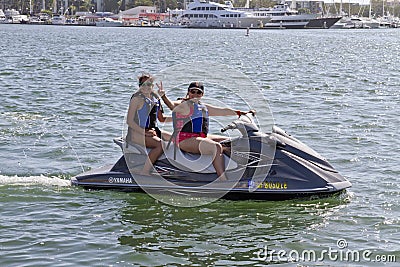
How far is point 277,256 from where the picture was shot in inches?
311

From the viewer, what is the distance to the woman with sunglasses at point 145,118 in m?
9.50

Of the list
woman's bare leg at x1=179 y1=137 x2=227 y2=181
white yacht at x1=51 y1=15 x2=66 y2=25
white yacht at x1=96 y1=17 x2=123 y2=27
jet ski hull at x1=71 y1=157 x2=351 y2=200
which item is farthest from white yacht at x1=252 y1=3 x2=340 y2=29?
woman's bare leg at x1=179 y1=137 x2=227 y2=181

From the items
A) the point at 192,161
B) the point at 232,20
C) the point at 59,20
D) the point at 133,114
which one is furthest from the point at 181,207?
the point at 59,20

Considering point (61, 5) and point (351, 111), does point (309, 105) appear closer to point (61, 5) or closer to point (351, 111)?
point (351, 111)

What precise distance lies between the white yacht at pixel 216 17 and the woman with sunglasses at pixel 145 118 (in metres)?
111

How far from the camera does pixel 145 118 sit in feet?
31.4

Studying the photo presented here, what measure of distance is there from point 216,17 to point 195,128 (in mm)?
114218

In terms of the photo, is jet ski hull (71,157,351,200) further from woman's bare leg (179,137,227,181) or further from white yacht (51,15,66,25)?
white yacht (51,15,66,25)

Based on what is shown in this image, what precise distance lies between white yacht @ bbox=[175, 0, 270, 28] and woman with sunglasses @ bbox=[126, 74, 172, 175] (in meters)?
111

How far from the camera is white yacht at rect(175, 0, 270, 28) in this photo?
120 m

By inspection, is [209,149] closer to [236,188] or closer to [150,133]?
[236,188]

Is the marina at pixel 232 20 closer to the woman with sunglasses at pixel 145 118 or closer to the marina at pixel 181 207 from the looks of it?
the marina at pixel 181 207

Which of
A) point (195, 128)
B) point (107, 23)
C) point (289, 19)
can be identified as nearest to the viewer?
point (195, 128)

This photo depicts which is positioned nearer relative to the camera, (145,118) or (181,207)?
(181,207)
